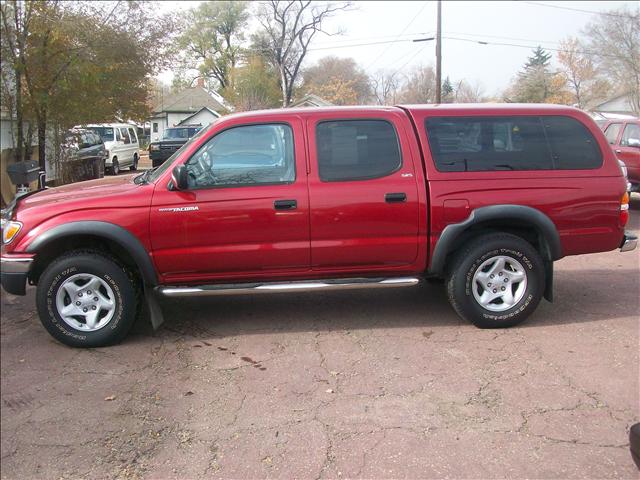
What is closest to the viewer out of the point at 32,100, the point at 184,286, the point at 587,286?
the point at 184,286

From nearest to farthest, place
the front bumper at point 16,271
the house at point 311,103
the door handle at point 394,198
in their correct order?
the front bumper at point 16,271 → the door handle at point 394,198 → the house at point 311,103

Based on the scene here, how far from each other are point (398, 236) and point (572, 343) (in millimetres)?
1659

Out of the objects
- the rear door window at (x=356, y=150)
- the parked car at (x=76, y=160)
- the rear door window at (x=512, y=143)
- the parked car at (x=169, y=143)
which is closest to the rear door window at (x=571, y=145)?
the rear door window at (x=512, y=143)

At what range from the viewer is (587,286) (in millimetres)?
6312

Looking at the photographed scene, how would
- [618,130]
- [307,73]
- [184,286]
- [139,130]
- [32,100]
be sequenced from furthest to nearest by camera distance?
1. [307,73]
2. [139,130]
3. [618,130]
4. [32,100]
5. [184,286]

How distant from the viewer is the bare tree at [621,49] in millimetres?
8133

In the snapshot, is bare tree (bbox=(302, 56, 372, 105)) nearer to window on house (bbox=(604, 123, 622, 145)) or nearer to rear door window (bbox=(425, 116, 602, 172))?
window on house (bbox=(604, 123, 622, 145))

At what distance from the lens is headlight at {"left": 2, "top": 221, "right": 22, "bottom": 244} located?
14.8 feet

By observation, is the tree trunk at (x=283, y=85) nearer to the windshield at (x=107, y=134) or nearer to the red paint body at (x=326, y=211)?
the windshield at (x=107, y=134)

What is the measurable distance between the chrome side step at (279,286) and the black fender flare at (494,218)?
0.34 meters

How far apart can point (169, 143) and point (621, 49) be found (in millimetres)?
15052

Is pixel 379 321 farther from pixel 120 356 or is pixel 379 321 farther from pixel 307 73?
pixel 307 73

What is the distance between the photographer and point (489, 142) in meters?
4.92

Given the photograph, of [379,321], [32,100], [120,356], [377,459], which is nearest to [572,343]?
[379,321]
